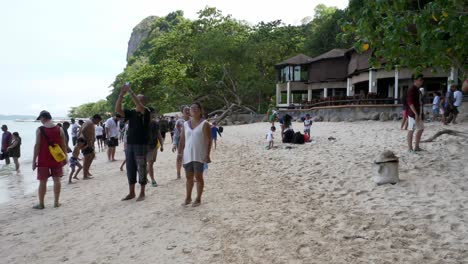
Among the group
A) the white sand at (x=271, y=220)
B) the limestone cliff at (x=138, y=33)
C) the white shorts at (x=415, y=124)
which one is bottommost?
the white sand at (x=271, y=220)

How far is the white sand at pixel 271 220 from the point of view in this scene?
3947 millimetres

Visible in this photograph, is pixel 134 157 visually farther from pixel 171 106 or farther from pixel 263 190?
pixel 171 106

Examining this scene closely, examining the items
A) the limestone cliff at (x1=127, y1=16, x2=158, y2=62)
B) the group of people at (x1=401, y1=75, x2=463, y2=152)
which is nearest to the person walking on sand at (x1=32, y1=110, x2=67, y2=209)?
the group of people at (x1=401, y1=75, x2=463, y2=152)

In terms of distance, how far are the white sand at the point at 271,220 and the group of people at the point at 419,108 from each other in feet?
2.02

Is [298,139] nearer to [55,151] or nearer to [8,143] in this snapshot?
[55,151]

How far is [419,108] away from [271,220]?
4788 millimetres

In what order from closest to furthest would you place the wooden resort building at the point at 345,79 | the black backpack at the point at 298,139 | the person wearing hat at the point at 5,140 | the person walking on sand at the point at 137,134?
the person walking on sand at the point at 137,134 < the person wearing hat at the point at 5,140 < the black backpack at the point at 298,139 < the wooden resort building at the point at 345,79

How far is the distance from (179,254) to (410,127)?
6.35 metres

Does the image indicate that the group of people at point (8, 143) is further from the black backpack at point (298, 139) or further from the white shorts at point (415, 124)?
the white shorts at point (415, 124)

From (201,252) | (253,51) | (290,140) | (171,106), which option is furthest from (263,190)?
(171,106)

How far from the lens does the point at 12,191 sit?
965 cm

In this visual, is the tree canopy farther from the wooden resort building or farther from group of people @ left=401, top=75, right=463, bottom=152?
Answer: group of people @ left=401, top=75, right=463, bottom=152

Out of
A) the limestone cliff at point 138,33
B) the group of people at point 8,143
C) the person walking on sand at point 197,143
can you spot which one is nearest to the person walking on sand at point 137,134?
the person walking on sand at point 197,143

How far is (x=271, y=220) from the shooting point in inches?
195
